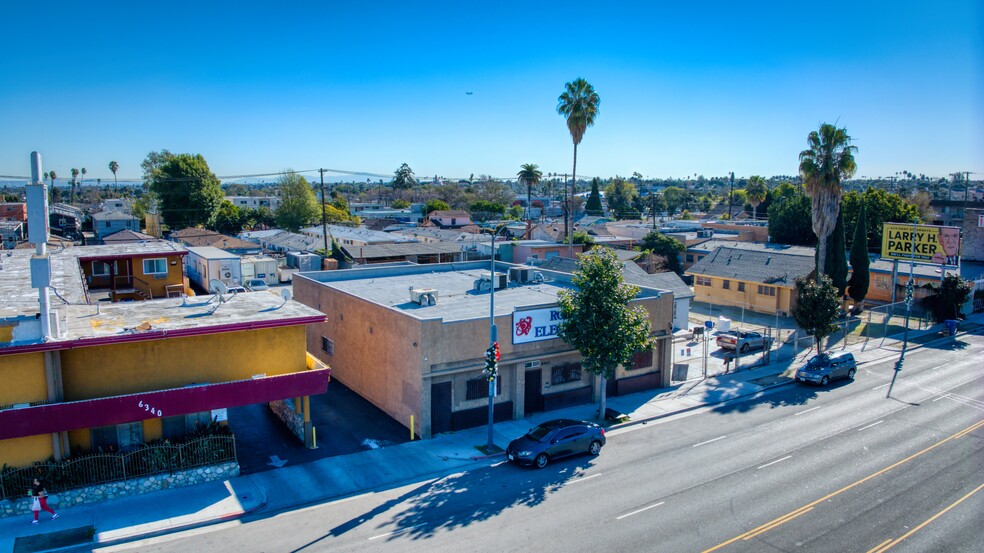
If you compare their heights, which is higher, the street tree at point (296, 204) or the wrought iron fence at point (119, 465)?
the street tree at point (296, 204)

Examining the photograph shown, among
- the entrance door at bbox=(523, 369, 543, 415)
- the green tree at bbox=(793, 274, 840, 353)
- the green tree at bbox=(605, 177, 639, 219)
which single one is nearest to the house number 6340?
the entrance door at bbox=(523, 369, 543, 415)

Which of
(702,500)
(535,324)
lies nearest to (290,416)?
(535,324)

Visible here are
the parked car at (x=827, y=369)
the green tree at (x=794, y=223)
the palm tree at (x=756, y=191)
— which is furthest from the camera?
the palm tree at (x=756, y=191)

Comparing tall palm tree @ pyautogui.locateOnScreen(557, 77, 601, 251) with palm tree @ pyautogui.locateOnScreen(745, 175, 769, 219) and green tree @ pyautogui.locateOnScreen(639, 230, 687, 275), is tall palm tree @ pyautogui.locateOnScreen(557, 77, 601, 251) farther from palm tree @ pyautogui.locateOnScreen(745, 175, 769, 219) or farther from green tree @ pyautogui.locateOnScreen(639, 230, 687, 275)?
palm tree @ pyautogui.locateOnScreen(745, 175, 769, 219)

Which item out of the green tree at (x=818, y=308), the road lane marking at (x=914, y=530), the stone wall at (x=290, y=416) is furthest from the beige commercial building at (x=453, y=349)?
the road lane marking at (x=914, y=530)

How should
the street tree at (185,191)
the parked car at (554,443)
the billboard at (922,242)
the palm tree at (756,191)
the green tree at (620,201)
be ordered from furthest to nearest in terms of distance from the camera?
the green tree at (620,201) → the palm tree at (756,191) → the street tree at (185,191) → the billboard at (922,242) → the parked car at (554,443)

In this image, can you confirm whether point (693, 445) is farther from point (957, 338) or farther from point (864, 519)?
point (957, 338)

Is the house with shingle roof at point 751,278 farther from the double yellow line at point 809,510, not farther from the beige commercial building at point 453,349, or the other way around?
the double yellow line at point 809,510
